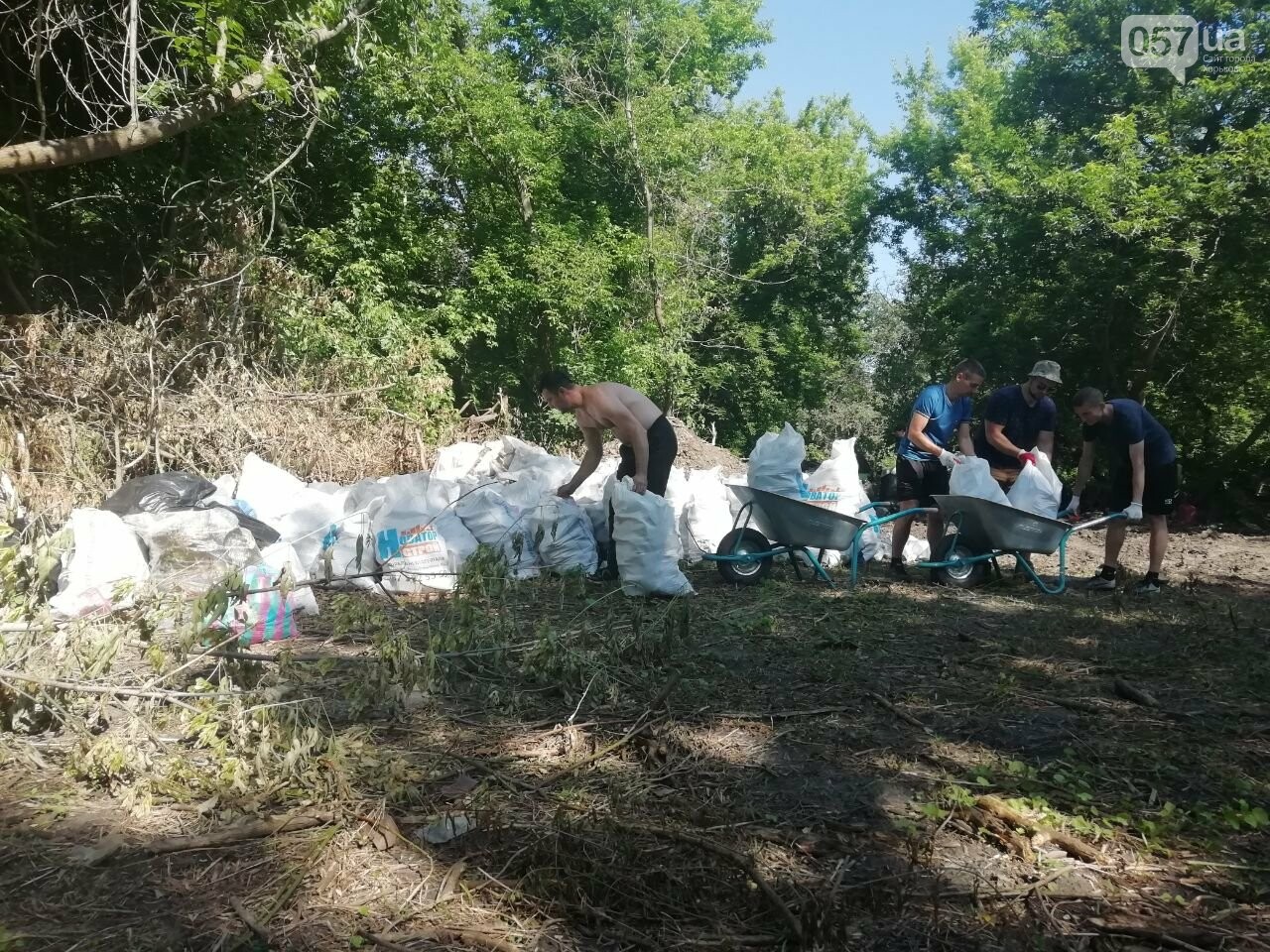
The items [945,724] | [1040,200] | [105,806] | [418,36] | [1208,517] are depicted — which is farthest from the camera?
[1040,200]

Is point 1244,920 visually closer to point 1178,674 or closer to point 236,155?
point 1178,674

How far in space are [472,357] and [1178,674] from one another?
1298 centimetres

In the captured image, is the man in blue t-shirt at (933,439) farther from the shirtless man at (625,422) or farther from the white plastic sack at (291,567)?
the white plastic sack at (291,567)

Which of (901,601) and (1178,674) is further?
(901,601)

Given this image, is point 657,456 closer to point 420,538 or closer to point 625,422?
point 625,422

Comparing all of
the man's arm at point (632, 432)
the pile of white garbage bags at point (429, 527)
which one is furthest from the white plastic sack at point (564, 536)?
the man's arm at point (632, 432)

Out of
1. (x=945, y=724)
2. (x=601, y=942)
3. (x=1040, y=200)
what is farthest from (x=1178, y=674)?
(x=1040, y=200)

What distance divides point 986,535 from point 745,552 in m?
1.48

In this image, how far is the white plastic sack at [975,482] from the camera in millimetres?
5555

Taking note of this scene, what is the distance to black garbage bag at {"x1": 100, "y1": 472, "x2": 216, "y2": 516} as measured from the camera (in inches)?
192

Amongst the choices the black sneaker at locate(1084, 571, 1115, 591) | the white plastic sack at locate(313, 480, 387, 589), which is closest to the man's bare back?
the white plastic sack at locate(313, 480, 387, 589)

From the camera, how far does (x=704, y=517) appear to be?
6.69 metres

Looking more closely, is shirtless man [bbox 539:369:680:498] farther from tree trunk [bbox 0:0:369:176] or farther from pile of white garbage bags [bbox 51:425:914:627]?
tree trunk [bbox 0:0:369:176]

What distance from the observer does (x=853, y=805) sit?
8.34ft
